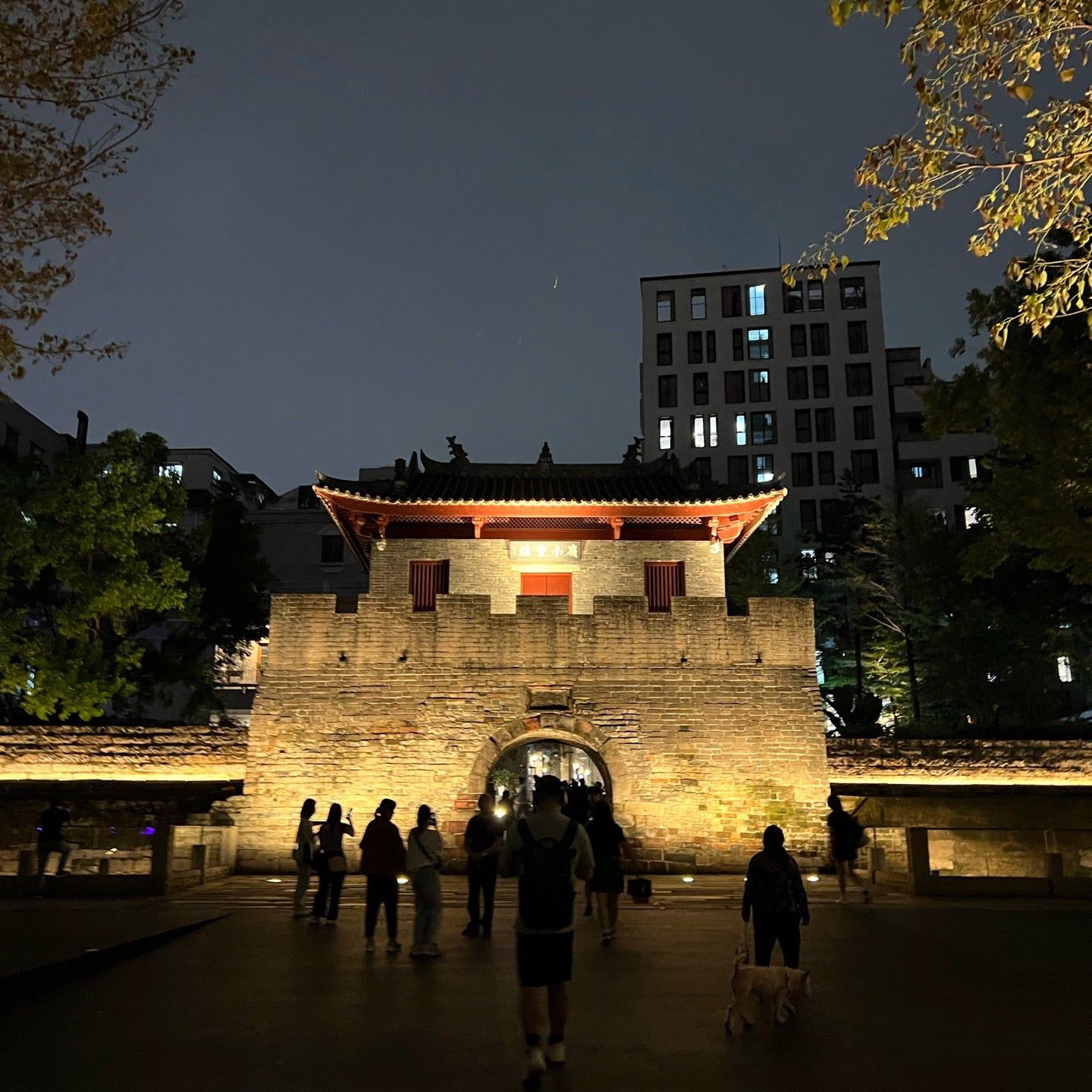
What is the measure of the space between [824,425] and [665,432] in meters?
7.15

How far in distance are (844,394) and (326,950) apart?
4061 centimetres

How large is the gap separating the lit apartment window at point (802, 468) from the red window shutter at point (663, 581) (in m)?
25.3

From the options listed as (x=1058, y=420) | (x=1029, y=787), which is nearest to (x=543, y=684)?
(x=1029, y=787)

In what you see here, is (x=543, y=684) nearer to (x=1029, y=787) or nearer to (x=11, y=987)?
(x=1029, y=787)

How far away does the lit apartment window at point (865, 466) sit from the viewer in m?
42.3

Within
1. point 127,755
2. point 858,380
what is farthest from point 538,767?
point 858,380

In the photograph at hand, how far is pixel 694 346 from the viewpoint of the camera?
4547cm

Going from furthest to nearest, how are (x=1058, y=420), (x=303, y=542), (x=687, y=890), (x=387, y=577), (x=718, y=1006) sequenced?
1. (x=303, y=542)
2. (x=387, y=577)
3. (x=1058, y=420)
4. (x=687, y=890)
5. (x=718, y=1006)

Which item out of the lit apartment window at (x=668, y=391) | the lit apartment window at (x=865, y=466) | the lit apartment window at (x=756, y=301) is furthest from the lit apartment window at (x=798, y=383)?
the lit apartment window at (x=668, y=391)

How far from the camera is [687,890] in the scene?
464 inches

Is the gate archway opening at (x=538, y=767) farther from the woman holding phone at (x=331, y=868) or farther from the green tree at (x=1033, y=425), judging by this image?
the woman holding phone at (x=331, y=868)

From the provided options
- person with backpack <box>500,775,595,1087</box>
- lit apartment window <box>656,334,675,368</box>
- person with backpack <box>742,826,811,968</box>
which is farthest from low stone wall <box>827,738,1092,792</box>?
lit apartment window <box>656,334,675,368</box>

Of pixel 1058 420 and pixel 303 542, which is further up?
pixel 303 542

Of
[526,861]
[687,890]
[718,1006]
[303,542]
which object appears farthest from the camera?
[303,542]
